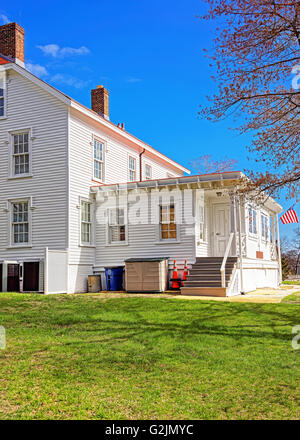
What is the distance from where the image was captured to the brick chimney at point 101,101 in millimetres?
22469

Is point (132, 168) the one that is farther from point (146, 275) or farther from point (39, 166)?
point (146, 275)

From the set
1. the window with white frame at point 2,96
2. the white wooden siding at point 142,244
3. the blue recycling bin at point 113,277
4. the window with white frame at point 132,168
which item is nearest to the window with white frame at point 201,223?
the white wooden siding at point 142,244

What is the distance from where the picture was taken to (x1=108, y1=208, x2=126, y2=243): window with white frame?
732 inches

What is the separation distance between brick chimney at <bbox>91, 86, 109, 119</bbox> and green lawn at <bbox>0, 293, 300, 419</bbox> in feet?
45.3

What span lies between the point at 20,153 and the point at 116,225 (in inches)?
198

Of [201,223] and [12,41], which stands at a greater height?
[12,41]

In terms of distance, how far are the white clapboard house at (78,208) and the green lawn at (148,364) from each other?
626 centimetres

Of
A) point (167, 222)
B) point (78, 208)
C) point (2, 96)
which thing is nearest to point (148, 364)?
point (167, 222)

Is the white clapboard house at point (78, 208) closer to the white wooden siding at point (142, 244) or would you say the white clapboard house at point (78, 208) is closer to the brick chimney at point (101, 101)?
the white wooden siding at point (142, 244)

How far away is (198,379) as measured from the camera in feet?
19.1

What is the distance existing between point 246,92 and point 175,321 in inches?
217

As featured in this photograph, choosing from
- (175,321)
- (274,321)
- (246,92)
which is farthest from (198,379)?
(246,92)

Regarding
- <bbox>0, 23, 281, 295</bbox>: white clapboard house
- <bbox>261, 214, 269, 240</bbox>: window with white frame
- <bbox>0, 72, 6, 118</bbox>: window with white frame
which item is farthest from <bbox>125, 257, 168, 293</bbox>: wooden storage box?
<bbox>0, 72, 6, 118</bbox>: window with white frame

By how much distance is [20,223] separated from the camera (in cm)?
1842
